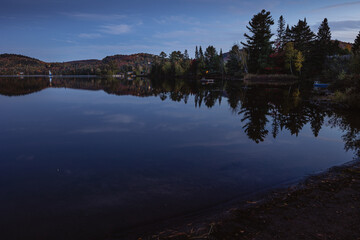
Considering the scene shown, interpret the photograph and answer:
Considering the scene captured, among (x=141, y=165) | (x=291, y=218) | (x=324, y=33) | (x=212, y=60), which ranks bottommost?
(x=141, y=165)

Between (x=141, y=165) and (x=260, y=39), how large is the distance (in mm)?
79806

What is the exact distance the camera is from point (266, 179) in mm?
8328

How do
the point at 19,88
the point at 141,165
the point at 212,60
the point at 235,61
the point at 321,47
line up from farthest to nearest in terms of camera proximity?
the point at 212,60, the point at 235,61, the point at 321,47, the point at 19,88, the point at 141,165

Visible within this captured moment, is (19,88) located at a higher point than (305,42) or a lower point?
lower

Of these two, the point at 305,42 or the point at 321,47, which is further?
the point at 305,42

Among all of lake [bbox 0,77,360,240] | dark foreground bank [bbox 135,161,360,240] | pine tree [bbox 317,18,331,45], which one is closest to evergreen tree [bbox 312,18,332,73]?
pine tree [bbox 317,18,331,45]

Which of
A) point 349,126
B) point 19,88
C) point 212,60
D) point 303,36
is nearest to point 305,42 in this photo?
point 303,36

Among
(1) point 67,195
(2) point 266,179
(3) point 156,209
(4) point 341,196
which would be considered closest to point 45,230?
(1) point 67,195

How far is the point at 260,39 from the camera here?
78.5 metres

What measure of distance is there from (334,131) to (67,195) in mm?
15928

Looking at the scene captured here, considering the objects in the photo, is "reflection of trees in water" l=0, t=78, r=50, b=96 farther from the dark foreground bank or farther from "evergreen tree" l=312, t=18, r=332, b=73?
"evergreen tree" l=312, t=18, r=332, b=73

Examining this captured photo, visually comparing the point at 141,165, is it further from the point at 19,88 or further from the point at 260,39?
the point at 260,39

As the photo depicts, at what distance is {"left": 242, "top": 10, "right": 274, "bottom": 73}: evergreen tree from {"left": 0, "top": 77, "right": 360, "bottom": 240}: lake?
208 ft

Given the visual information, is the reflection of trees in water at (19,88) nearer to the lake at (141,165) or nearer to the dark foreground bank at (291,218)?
the lake at (141,165)
